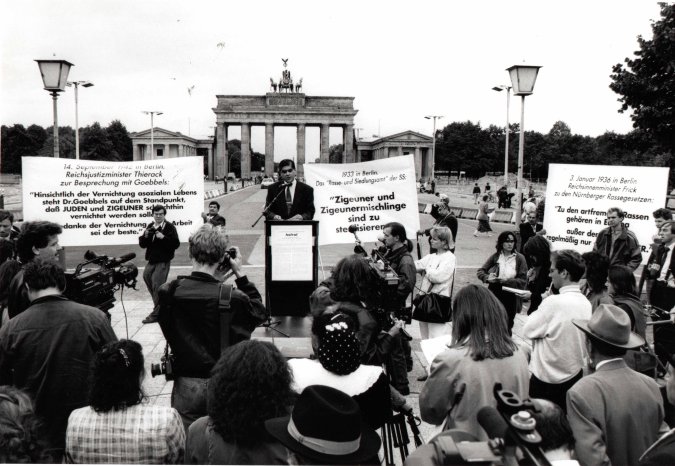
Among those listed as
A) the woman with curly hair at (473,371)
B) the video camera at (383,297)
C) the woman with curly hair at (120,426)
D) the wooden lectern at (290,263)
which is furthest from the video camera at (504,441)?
the wooden lectern at (290,263)

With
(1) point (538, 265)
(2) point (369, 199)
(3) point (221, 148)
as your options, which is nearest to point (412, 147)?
(3) point (221, 148)

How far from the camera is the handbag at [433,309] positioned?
700 cm

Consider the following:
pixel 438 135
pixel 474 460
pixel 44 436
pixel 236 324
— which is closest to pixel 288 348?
pixel 236 324

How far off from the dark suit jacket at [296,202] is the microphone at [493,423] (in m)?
6.57

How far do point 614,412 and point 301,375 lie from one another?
169 cm

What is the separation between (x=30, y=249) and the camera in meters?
5.31

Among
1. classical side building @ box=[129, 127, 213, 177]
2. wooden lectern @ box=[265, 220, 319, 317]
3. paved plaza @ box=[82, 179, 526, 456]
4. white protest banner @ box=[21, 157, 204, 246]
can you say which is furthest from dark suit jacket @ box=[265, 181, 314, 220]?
classical side building @ box=[129, 127, 213, 177]

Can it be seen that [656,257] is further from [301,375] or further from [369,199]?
[301,375]

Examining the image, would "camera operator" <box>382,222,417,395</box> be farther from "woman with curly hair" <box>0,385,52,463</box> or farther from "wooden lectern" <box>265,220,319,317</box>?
"woman with curly hair" <box>0,385,52,463</box>

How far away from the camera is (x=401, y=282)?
6.60 meters

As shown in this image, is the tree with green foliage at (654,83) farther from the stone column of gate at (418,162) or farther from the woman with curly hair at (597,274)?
the stone column of gate at (418,162)

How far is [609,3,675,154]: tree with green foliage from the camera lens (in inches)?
1075

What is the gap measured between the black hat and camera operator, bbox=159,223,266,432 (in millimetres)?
1591

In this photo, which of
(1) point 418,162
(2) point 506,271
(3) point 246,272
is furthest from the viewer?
(1) point 418,162
